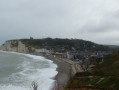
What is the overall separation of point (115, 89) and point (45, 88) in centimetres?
734

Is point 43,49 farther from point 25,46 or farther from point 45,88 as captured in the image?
point 45,88

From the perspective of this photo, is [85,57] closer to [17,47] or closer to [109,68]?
[109,68]

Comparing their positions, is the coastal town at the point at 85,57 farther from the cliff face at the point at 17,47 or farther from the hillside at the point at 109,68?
the cliff face at the point at 17,47

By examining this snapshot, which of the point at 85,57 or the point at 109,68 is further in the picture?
the point at 85,57

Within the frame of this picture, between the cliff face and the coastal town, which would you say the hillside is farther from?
the cliff face

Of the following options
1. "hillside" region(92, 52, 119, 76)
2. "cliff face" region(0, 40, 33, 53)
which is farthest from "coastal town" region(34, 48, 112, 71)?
"cliff face" region(0, 40, 33, 53)

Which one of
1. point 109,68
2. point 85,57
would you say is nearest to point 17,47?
point 85,57

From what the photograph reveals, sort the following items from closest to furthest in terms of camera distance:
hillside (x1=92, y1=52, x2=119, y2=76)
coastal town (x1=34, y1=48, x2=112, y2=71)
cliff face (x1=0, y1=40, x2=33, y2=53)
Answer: hillside (x1=92, y1=52, x2=119, y2=76) < coastal town (x1=34, y1=48, x2=112, y2=71) < cliff face (x1=0, y1=40, x2=33, y2=53)

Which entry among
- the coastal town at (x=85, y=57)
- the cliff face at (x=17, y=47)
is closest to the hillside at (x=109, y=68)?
the coastal town at (x=85, y=57)

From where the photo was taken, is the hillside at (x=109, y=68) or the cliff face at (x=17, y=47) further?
the cliff face at (x=17, y=47)

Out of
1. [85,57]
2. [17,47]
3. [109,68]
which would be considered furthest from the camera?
[17,47]

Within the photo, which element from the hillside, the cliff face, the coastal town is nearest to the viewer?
the hillside

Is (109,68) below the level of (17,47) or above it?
below

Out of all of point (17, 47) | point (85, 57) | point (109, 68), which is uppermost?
point (17, 47)
